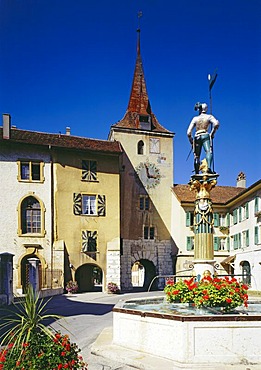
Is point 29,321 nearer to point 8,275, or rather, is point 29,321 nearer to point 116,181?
point 8,275

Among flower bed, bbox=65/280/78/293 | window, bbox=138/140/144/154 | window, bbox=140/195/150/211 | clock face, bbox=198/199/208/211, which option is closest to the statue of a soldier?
clock face, bbox=198/199/208/211

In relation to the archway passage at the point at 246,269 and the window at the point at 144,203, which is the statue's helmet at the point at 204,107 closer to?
the archway passage at the point at 246,269

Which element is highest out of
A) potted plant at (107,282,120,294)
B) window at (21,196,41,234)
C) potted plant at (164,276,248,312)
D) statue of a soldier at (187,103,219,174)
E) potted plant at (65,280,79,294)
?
statue of a soldier at (187,103,219,174)

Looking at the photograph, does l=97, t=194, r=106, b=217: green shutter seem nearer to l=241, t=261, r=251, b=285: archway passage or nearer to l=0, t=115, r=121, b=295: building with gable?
l=0, t=115, r=121, b=295: building with gable

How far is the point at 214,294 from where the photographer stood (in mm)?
8234

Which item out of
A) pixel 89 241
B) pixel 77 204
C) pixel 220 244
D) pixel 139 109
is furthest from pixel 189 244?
pixel 139 109

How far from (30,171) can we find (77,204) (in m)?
4.05

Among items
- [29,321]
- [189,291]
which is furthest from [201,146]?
[29,321]

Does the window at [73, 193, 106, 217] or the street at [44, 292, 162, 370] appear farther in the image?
the window at [73, 193, 106, 217]

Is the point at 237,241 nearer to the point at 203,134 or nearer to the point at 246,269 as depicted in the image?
the point at 246,269

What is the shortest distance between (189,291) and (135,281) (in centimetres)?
4831

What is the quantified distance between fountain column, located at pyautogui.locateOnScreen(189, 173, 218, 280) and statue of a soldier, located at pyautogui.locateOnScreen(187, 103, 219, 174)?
1.27 ft

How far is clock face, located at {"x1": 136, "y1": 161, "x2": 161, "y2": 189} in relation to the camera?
115 feet

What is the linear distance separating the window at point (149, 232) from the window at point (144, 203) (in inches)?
64.2
